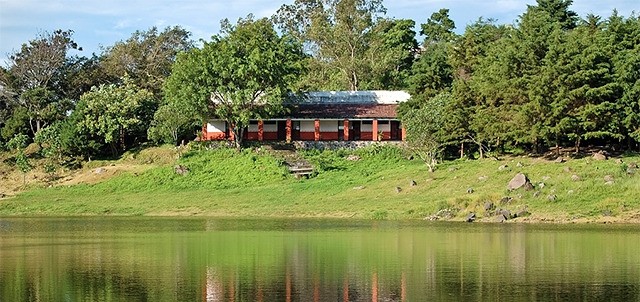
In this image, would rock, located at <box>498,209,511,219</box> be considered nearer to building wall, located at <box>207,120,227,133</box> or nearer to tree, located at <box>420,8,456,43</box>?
building wall, located at <box>207,120,227,133</box>

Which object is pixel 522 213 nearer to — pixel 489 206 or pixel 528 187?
pixel 489 206

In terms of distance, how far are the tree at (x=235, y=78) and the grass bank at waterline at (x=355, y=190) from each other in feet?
11.2

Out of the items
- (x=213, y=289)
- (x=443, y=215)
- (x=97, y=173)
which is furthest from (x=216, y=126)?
(x=213, y=289)

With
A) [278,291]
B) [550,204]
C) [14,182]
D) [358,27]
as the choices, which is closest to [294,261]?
[278,291]

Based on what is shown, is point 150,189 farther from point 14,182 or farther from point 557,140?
point 557,140

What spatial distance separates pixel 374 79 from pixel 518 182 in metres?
42.5

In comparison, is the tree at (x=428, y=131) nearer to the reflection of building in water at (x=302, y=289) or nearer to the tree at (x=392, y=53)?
the tree at (x=392, y=53)

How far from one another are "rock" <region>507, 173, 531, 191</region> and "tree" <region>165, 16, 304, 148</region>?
1004 inches

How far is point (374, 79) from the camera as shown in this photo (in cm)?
9831

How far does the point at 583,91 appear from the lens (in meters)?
65.8

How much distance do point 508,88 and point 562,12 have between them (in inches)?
794

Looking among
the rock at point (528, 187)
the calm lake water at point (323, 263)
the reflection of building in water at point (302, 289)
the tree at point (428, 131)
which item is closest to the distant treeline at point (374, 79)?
the tree at point (428, 131)

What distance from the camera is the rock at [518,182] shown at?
56719mm

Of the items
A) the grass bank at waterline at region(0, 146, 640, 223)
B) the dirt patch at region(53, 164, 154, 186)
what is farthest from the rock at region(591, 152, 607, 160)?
the dirt patch at region(53, 164, 154, 186)
